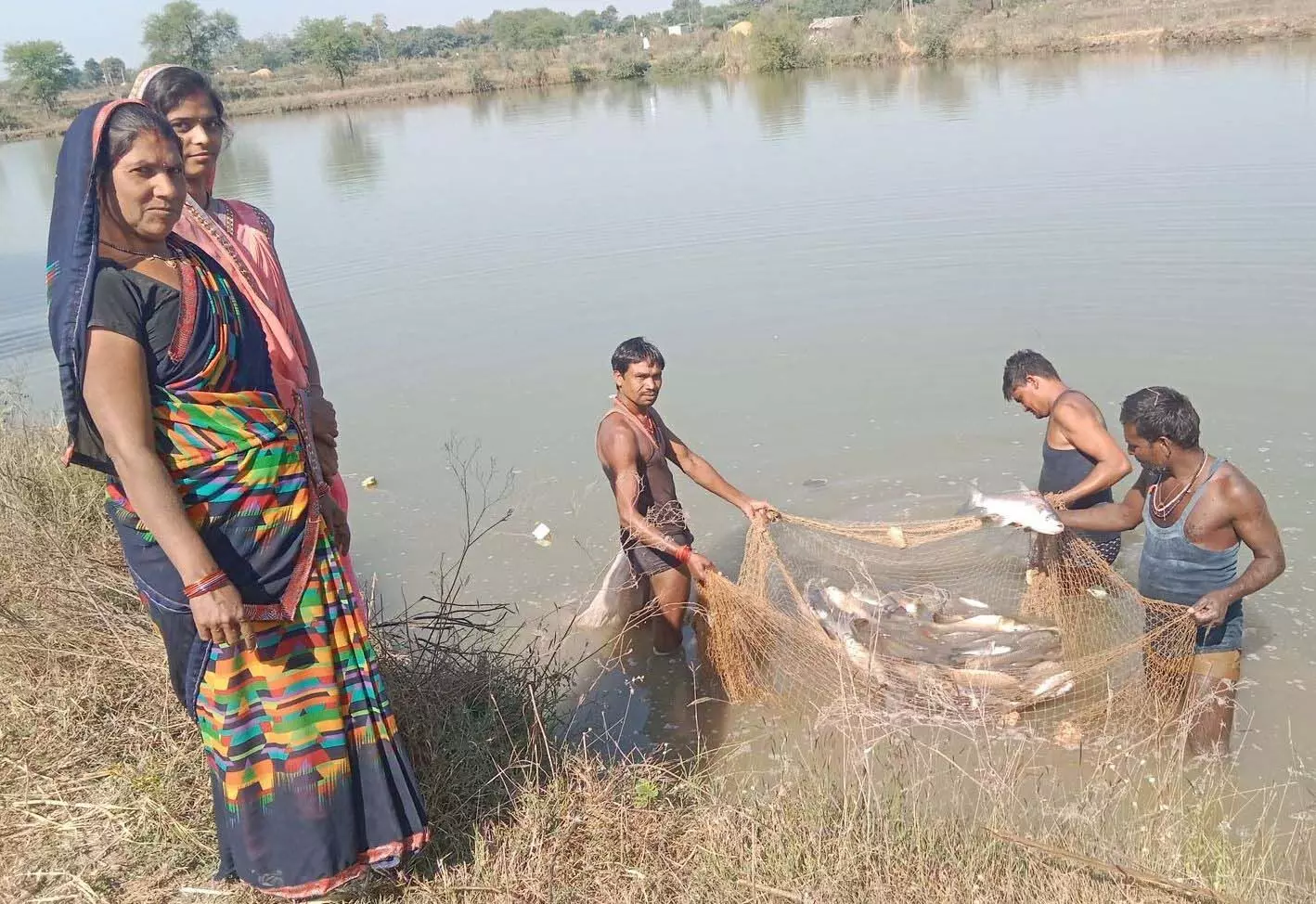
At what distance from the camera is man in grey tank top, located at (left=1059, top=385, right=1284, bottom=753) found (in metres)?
3.85

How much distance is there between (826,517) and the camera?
22.4 ft

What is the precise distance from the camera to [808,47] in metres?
42.5

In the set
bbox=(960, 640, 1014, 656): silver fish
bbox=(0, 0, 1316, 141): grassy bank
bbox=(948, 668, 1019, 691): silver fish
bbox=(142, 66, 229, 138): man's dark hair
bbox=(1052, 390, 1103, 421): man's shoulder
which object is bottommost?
bbox=(960, 640, 1014, 656): silver fish

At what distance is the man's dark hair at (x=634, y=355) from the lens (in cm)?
462

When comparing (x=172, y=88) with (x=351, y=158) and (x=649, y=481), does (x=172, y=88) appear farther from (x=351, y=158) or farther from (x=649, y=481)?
(x=351, y=158)

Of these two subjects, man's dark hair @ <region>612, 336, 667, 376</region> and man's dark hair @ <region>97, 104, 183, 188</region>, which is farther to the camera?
man's dark hair @ <region>612, 336, 667, 376</region>

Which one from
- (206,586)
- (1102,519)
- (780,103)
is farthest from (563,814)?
(780,103)

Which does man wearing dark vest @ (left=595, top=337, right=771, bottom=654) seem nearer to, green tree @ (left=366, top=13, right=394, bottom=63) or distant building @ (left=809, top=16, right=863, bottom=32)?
distant building @ (left=809, top=16, right=863, bottom=32)

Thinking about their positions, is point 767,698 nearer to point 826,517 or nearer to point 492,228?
point 826,517

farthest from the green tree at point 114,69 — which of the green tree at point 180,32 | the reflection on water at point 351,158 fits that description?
the reflection on water at point 351,158

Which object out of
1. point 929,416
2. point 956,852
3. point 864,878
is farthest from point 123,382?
point 929,416

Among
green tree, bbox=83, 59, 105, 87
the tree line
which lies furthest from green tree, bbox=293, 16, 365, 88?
green tree, bbox=83, 59, 105, 87

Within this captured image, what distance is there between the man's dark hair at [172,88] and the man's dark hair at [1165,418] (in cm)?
353

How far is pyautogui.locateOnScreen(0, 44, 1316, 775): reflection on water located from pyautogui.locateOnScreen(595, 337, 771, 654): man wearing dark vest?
55 centimetres
